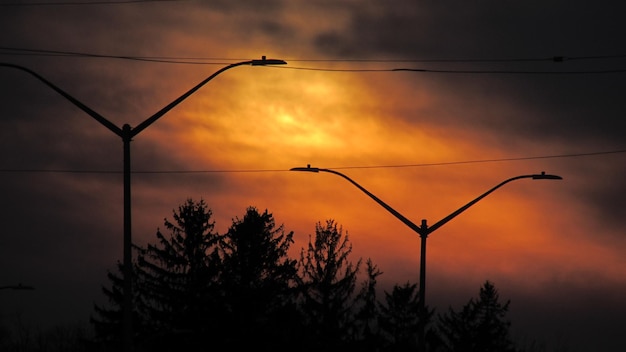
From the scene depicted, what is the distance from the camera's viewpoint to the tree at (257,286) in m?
61.7

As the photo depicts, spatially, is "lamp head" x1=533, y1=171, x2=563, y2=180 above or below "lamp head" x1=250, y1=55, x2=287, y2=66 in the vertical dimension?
below

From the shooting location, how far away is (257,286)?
8319cm

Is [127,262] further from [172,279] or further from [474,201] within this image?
[172,279]

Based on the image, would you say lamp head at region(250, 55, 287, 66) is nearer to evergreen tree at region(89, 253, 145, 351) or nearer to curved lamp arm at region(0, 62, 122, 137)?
curved lamp arm at region(0, 62, 122, 137)

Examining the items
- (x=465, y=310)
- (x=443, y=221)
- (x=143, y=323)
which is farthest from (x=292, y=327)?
(x=465, y=310)

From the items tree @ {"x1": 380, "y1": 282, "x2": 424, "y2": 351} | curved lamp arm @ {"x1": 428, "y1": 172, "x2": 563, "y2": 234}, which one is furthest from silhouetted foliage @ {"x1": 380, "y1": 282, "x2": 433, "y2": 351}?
curved lamp arm @ {"x1": 428, "y1": 172, "x2": 563, "y2": 234}

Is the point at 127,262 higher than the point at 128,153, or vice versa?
the point at 128,153

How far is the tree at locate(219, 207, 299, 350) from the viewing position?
6172cm

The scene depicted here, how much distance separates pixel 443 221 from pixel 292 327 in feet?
78.5

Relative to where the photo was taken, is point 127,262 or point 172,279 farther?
point 172,279

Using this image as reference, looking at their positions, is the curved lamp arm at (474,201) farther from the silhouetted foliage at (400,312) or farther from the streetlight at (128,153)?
the silhouetted foliage at (400,312)

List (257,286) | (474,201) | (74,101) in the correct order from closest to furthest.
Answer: (74,101) → (474,201) → (257,286)

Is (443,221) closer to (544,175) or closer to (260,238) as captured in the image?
(544,175)

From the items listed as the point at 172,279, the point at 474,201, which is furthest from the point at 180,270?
the point at 474,201
